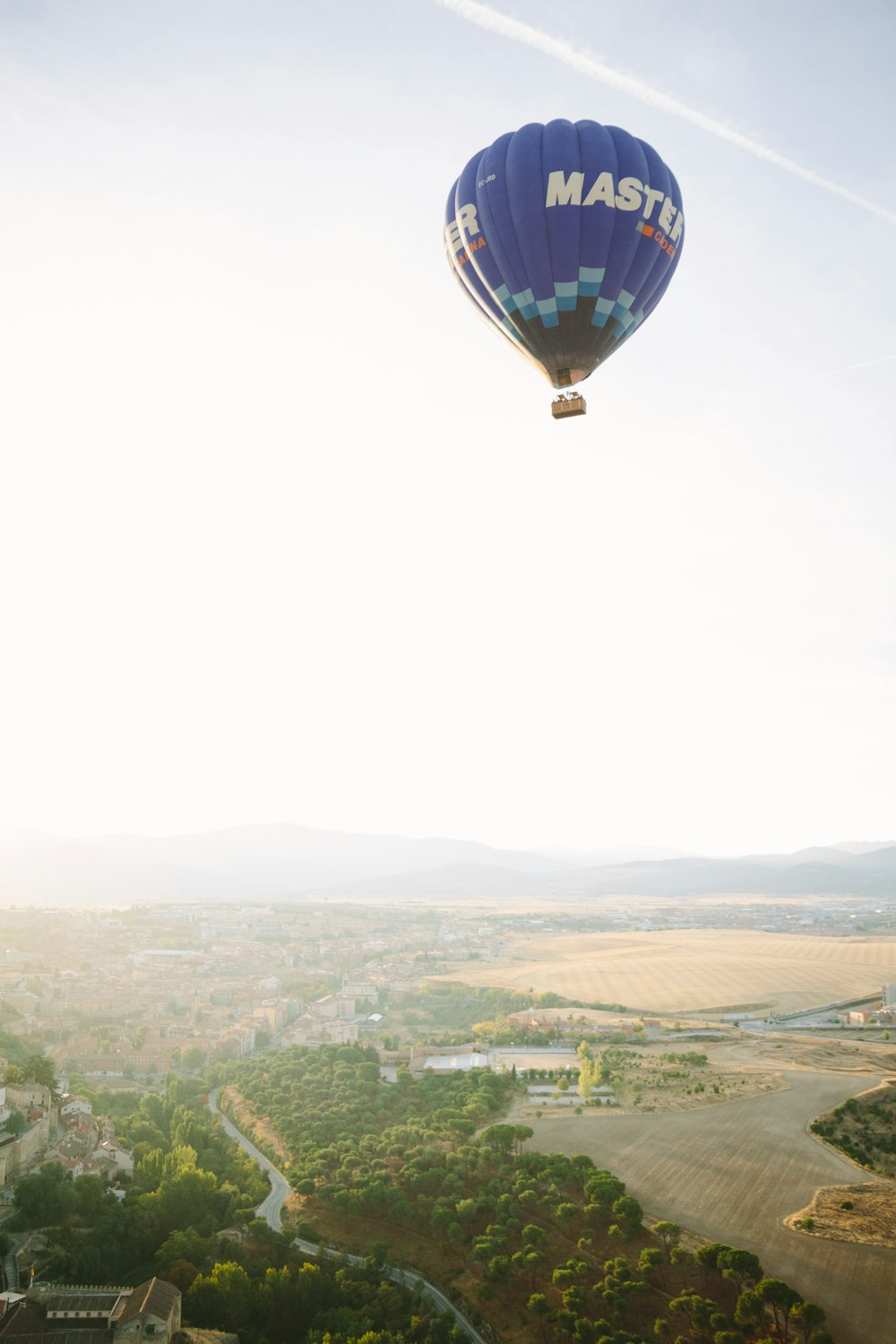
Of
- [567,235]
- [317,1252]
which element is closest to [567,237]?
[567,235]

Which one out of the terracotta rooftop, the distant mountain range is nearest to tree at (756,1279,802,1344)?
the terracotta rooftop

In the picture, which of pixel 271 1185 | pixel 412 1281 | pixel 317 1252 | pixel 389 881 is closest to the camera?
pixel 412 1281

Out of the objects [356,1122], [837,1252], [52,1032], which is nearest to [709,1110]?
[837,1252]

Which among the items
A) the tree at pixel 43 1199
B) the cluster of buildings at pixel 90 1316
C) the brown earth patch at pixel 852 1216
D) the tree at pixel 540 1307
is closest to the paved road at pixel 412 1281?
the tree at pixel 540 1307

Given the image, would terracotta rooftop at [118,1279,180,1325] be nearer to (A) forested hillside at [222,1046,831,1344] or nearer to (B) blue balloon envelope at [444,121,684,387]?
(A) forested hillside at [222,1046,831,1344]

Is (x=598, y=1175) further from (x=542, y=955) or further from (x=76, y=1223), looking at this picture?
(x=542, y=955)

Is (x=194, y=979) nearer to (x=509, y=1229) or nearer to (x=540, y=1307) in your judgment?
(x=509, y=1229)
